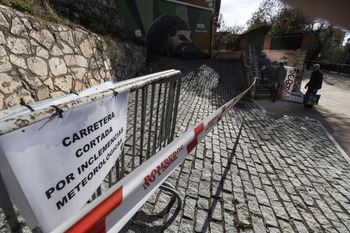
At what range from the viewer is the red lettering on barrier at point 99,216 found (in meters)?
0.96

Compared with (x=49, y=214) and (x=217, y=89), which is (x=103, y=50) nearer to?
(x=217, y=89)

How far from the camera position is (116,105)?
1.72m

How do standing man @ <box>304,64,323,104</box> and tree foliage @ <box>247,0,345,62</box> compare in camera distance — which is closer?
standing man @ <box>304,64,323,104</box>

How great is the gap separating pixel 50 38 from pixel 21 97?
177 cm

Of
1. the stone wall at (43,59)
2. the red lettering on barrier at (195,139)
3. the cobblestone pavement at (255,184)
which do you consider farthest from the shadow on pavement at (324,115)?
the stone wall at (43,59)

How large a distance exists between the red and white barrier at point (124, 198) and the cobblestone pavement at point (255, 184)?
3.96 ft

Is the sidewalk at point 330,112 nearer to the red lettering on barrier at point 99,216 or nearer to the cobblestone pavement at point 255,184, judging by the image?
the cobblestone pavement at point 255,184

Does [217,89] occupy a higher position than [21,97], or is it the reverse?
[21,97]

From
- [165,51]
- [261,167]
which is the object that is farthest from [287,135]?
[165,51]

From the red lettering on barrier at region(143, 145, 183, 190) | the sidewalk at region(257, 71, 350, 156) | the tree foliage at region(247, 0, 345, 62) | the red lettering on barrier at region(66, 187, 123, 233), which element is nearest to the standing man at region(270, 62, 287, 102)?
the sidewalk at region(257, 71, 350, 156)

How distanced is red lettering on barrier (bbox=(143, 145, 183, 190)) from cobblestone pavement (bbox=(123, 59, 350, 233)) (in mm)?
1163

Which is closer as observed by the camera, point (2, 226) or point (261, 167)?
point (2, 226)

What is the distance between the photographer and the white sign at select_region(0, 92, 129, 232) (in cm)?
96

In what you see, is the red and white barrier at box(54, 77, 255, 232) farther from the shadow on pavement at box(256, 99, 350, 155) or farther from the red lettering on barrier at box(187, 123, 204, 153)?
the shadow on pavement at box(256, 99, 350, 155)
